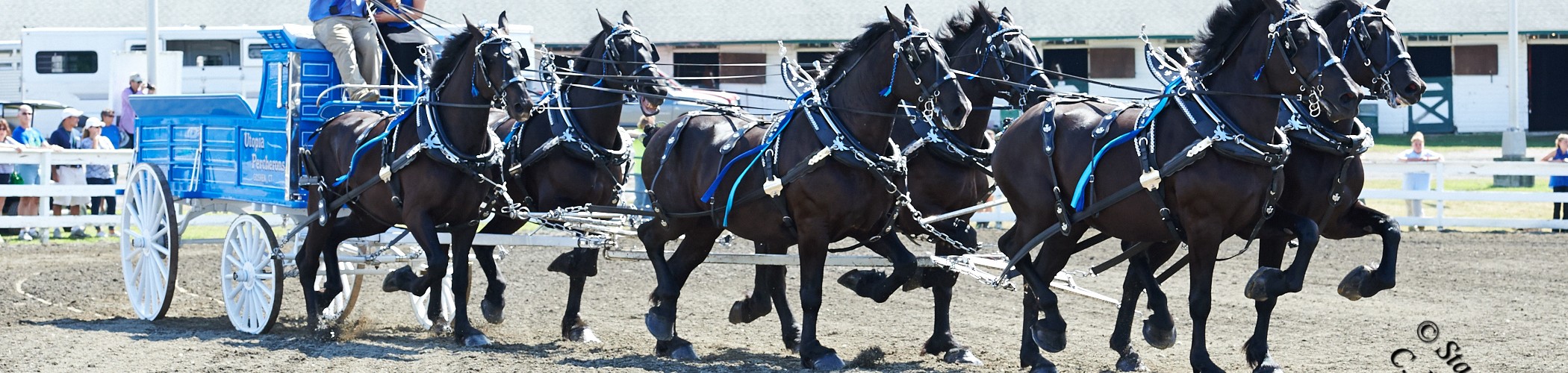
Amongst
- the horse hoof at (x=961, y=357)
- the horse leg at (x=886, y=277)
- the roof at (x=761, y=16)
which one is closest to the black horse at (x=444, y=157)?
the horse leg at (x=886, y=277)

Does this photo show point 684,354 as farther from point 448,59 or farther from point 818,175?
point 448,59

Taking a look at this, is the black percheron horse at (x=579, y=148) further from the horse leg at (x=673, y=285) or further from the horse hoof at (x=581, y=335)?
the horse leg at (x=673, y=285)

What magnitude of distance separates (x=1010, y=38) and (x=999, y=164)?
0.86 m

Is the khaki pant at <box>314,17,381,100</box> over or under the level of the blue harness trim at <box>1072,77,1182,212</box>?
over

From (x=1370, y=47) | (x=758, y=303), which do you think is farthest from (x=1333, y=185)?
(x=758, y=303)

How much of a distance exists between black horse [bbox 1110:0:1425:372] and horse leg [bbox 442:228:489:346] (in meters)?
3.86

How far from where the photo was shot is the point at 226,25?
1361 inches

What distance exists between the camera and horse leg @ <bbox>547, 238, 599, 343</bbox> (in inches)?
398

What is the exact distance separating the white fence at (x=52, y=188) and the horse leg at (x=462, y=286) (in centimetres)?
903

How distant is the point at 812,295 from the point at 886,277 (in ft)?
2.01

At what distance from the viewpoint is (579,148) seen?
389 inches

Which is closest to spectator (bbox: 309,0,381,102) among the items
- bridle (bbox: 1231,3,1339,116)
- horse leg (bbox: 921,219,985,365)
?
horse leg (bbox: 921,219,985,365)

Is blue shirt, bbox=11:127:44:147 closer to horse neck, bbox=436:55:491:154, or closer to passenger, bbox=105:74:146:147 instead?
passenger, bbox=105:74:146:147

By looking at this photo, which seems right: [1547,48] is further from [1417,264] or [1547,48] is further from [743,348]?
[743,348]
